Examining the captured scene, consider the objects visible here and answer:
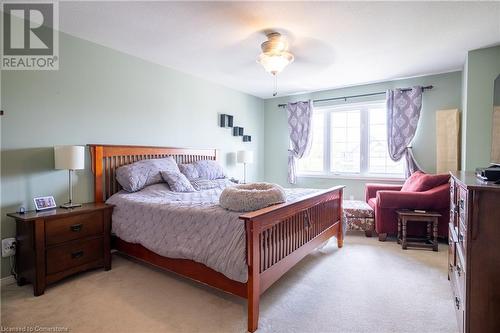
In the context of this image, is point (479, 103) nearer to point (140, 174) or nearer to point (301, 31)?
point (301, 31)

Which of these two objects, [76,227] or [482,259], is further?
[76,227]

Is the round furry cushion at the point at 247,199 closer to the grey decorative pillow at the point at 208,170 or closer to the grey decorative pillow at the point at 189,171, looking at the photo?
the grey decorative pillow at the point at 189,171

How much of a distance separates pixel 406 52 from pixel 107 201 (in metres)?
3.90

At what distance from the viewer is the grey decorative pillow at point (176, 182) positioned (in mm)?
3043

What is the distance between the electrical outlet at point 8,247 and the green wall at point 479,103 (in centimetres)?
494

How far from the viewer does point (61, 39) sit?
8.64 ft

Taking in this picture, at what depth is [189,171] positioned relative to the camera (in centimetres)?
354

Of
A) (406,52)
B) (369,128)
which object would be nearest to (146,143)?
(406,52)

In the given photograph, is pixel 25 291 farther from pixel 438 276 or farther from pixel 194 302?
pixel 438 276

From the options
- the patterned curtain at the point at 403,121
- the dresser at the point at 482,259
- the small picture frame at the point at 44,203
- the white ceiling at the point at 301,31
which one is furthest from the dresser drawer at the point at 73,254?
the patterned curtain at the point at 403,121

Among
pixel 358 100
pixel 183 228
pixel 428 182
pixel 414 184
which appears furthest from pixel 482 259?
pixel 358 100

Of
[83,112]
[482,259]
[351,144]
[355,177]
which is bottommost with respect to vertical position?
[482,259]

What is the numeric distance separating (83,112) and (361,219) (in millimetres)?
3790

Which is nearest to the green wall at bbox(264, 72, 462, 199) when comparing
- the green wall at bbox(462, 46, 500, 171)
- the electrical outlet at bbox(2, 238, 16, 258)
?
the green wall at bbox(462, 46, 500, 171)
